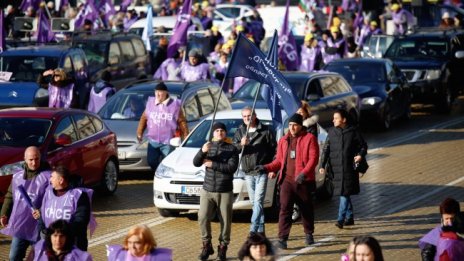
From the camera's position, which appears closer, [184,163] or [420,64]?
[184,163]

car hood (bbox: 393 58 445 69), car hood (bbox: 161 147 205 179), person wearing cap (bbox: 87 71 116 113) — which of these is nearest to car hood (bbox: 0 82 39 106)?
person wearing cap (bbox: 87 71 116 113)

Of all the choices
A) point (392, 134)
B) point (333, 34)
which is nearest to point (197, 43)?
point (333, 34)

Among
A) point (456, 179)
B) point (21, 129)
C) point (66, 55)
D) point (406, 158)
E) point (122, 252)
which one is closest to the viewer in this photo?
point (122, 252)

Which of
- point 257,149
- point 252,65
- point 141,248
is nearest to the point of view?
point 141,248

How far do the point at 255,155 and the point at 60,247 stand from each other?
5648mm

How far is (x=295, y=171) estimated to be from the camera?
15.1m

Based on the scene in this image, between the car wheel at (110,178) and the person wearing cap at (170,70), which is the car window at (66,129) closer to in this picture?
the car wheel at (110,178)

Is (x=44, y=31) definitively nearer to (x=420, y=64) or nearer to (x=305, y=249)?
(x=420, y=64)

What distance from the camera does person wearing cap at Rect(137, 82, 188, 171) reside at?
19.2m

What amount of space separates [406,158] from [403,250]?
8.29 m

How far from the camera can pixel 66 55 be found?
84.3ft

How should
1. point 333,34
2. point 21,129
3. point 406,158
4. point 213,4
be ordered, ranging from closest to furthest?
point 21,129, point 406,158, point 333,34, point 213,4

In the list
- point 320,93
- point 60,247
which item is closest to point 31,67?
point 320,93

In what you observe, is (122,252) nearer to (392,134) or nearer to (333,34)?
(392,134)
